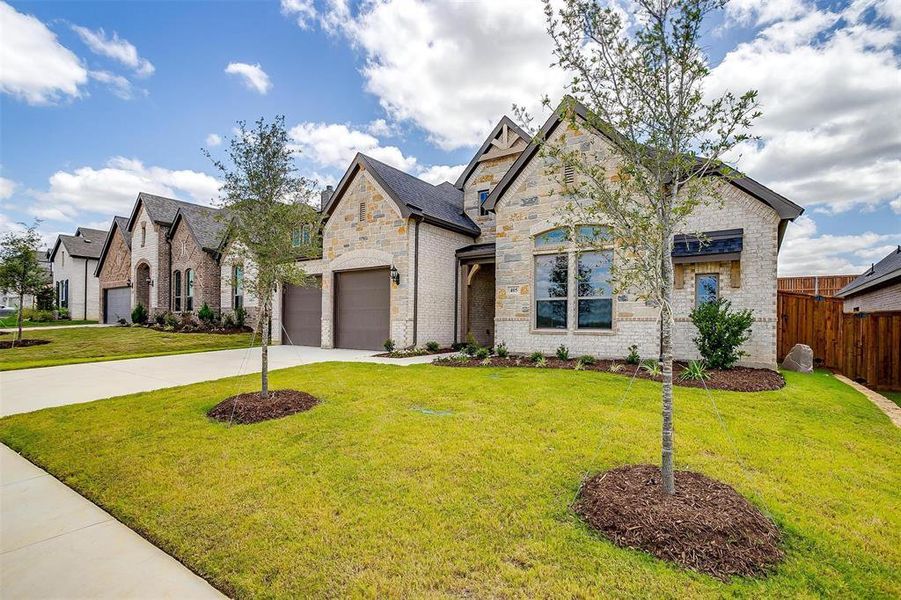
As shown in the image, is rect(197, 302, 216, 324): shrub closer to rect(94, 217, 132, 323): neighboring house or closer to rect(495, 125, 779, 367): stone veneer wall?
rect(94, 217, 132, 323): neighboring house

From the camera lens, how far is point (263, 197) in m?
6.50

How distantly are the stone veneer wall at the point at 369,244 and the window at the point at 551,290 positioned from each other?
14.3 ft

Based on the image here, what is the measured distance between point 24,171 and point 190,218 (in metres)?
11.1

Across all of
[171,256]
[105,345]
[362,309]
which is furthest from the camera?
[171,256]

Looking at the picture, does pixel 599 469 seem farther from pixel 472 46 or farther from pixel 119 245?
pixel 119 245

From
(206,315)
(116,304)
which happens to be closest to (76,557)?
(206,315)

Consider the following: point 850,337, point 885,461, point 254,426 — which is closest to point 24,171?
point 254,426

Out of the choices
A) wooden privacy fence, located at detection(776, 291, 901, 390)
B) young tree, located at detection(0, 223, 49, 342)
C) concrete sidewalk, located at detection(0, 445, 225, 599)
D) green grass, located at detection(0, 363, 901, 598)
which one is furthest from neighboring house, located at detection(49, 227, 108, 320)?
wooden privacy fence, located at detection(776, 291, 901, 390)

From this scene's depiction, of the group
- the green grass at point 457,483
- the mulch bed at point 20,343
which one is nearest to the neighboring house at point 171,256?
the mulch bed at point 20,343

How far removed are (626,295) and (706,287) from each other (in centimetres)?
218

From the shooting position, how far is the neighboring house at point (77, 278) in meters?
31.4

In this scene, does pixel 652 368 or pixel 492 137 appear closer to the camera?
pixel 652 368

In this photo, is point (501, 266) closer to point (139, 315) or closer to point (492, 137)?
point (492, 137)

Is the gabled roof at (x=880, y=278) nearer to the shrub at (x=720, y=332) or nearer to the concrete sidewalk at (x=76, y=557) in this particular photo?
the shrub at (x=720, y=332)
